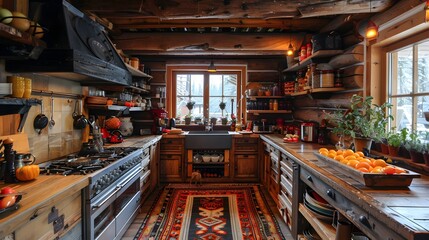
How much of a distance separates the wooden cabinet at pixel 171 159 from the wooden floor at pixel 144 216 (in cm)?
51

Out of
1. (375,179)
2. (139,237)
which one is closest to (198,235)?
(139,237)

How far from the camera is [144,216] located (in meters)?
3.36

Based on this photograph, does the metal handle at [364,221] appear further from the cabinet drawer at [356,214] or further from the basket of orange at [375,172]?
the basket of orange at [375,172]

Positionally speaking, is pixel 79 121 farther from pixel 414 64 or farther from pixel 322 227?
pixel 414 64

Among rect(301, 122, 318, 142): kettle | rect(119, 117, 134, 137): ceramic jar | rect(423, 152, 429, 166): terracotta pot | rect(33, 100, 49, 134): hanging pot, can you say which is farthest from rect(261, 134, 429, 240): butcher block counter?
rect(119, 117, 134, 137): ceramic jar

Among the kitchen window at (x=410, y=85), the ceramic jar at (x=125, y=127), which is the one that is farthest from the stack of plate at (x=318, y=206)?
the ceramic jar at (x=125, y=127)

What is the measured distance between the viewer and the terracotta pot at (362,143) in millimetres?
2359

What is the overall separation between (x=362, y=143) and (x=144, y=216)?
2522 mm

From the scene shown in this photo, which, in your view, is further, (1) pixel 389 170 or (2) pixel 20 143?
(2) pixel 20 143

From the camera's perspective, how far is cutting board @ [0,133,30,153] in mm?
1957

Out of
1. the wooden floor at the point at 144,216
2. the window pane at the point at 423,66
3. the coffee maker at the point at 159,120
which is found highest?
the window pane at the point at 423,66

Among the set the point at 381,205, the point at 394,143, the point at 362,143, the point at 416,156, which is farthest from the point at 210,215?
the point at 381,205

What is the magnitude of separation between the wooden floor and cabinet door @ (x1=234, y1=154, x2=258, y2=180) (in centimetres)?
56

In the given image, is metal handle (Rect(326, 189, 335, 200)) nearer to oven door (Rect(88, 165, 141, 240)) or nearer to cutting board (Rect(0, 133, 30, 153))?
oven door (Rect(88, 165, 141, 240))
